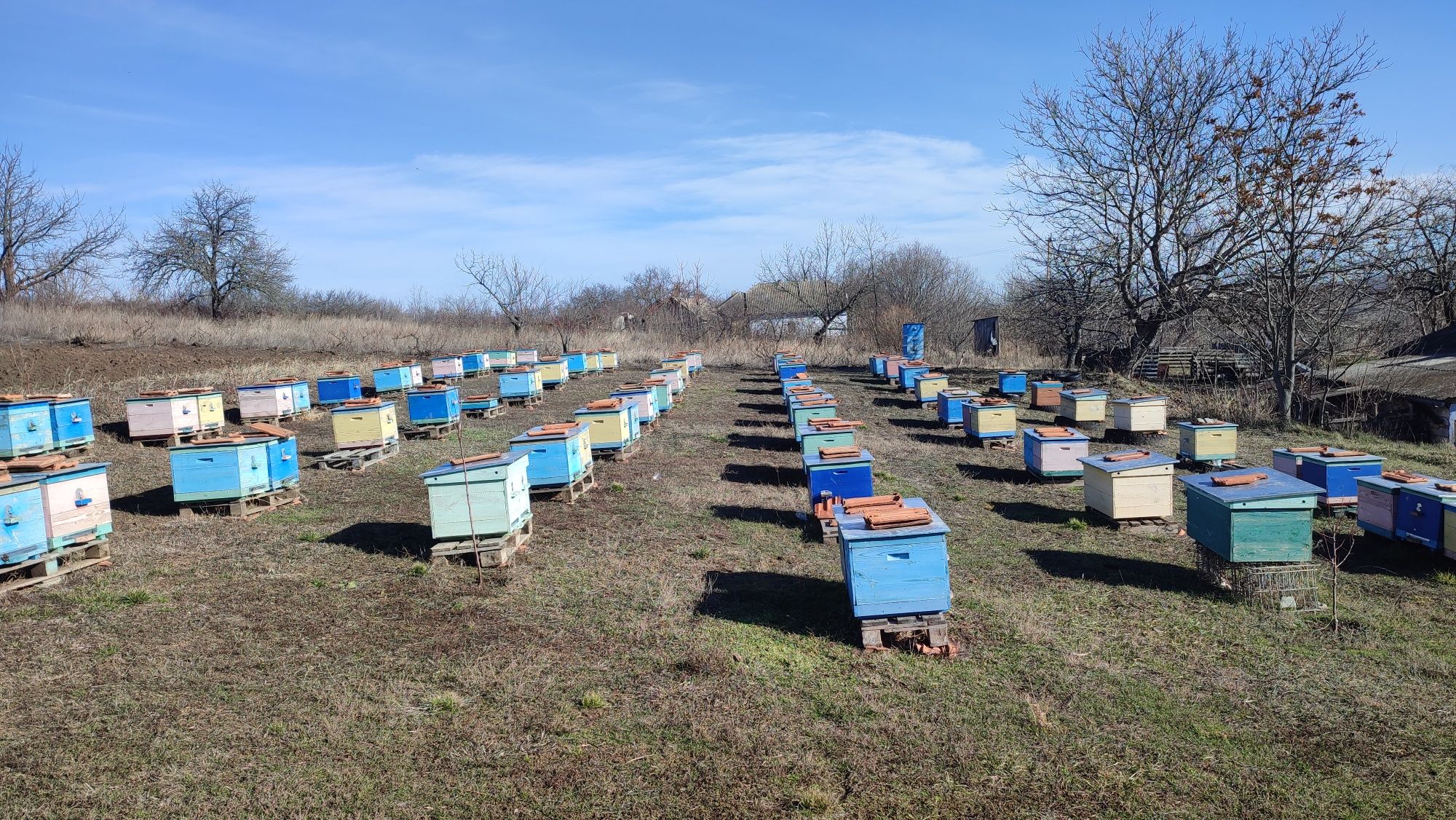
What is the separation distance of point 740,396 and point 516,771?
66.6 ft

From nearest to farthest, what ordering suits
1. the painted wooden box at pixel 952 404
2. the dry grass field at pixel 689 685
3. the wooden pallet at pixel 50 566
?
the dry grass field at pixel 689 685
the wooden pallet at pixel 50 566
the painted wooden box at pixel 952 404

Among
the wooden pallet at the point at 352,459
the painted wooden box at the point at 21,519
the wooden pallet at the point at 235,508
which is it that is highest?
the painted wooden box at the point at 21,519

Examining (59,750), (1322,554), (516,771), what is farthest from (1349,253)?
(59,750)

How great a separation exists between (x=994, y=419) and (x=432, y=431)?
10747 mm

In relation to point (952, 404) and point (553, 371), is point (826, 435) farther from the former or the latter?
point (553, 371)

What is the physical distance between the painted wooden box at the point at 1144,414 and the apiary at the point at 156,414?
1698 cm

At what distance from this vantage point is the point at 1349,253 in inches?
725

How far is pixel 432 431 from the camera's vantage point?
52.0 ft

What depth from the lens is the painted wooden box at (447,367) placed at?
23.4 m

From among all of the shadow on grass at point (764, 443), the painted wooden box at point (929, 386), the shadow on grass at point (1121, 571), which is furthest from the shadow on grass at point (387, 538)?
the painted wooden box at point (929, 386)

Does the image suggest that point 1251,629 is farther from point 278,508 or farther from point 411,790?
point 278,508

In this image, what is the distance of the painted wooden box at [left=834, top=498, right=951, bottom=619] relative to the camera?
19.7 feet

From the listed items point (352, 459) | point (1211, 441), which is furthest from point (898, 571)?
point (352, 459)

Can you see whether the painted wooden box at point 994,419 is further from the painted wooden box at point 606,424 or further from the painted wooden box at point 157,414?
the painted wooden box at point 157,414
